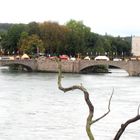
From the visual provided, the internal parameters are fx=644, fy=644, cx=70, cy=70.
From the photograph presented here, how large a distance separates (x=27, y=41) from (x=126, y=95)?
4966 cm

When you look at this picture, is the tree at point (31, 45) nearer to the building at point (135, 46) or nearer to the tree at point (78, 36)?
the tree at point (78, 36)

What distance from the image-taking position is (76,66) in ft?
275

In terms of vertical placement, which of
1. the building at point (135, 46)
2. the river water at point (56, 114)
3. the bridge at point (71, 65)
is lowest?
the river water at point (56, 114)

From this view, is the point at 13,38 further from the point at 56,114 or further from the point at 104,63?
the point at 56,114

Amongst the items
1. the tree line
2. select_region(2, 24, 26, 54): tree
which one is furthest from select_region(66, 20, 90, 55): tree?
select_region(2, 24, 26, 54): tree

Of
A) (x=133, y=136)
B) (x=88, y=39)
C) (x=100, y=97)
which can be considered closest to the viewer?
(x=133, y=136)

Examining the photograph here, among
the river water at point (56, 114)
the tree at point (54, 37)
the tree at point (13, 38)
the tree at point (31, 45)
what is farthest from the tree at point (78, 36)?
the river water at point (56, 114)

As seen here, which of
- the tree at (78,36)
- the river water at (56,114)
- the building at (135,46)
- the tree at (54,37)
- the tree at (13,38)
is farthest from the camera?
the building at (135,46)

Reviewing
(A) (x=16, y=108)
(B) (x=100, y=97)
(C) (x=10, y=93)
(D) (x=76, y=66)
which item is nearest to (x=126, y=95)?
(B) (x=100, y=97)

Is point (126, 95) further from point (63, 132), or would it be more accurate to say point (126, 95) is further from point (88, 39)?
point (88, 39)

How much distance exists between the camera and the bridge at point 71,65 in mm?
78500

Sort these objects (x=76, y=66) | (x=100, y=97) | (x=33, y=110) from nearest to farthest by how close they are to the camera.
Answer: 1. (x=33, y=110)
2. (x=100, y=97)
3. (x=76, y=66)

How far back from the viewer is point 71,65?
83.9 metres

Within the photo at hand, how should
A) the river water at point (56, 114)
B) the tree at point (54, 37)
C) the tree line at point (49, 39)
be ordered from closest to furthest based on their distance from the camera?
the river water at point (56, 114) < the tree at point (54, 37) < the tree line at point (49, 39)
